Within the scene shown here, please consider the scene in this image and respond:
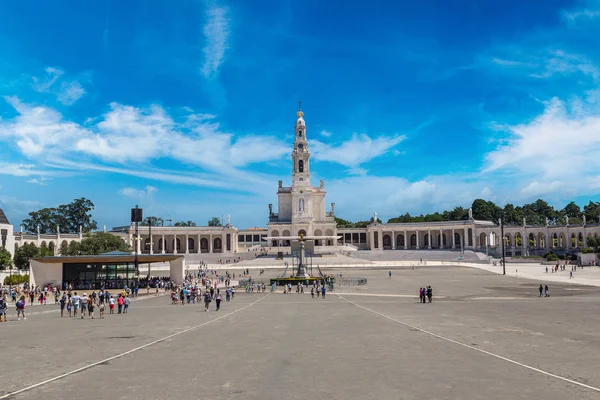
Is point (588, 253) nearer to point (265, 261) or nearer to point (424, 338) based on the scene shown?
point (265, 261)

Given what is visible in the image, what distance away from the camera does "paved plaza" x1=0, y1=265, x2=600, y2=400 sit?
11438mm

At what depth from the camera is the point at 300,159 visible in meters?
124

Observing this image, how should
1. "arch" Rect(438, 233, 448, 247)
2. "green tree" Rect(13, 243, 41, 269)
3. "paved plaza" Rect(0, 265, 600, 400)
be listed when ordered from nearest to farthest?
"paved plaza" Rect(0, 265, 600, 400), "green tree" Rect(13, 243, 41, 269), "arch" Rect(438, 233, 448, 247)

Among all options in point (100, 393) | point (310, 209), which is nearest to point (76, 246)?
point (310, 209)

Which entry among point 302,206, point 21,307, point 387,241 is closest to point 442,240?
point 387,241

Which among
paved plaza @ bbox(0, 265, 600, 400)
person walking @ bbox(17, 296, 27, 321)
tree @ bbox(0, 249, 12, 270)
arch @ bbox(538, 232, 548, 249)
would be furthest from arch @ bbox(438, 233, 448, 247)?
person walking @ bbox(17, 296, 27, 321)

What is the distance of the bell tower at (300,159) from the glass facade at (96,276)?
76.7 m

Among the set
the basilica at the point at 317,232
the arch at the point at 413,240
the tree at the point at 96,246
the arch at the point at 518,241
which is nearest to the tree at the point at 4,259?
the tree at the point at 96,246

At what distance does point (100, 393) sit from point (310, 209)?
112 m

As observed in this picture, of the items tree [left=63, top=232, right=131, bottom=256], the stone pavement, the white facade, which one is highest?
the white facade

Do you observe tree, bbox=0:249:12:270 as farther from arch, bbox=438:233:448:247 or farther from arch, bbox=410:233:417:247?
arch, bbox=410:233:417:247

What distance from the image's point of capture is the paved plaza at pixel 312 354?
37.5 ft

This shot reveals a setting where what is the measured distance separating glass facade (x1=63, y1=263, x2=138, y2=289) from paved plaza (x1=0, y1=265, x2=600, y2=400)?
19.5 m

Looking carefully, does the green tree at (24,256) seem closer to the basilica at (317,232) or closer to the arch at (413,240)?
the basilica at (317,232)
